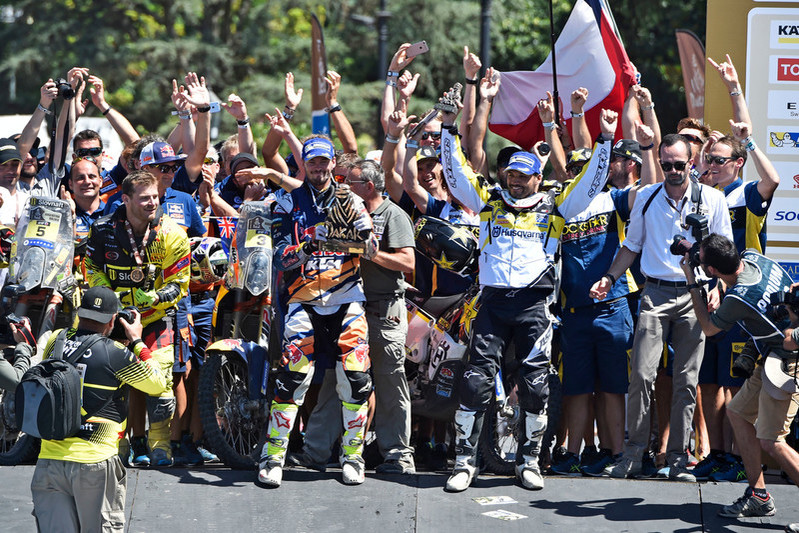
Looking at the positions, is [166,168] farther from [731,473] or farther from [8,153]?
[731,473]

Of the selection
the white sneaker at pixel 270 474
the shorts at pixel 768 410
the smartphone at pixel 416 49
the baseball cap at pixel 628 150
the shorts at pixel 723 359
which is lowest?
the white sneaker at pixel 270 474

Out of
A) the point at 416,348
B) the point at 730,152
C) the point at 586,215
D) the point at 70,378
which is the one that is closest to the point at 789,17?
the point at 730,152

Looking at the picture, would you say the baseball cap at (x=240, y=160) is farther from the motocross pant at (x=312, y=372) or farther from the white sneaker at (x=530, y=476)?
the white sneaker at (x=530, y=476)

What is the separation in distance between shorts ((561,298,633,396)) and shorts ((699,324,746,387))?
1.88ft

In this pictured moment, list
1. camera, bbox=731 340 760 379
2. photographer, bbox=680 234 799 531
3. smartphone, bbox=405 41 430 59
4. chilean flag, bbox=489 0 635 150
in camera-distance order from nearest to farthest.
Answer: photographer, bbox=680 234 799 531
camera, bbox=731 340 760 379
smartphone, bbox=405 41 430 59
chilean flag, bbox=489 0 635 150

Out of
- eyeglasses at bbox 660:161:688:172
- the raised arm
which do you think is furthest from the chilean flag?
eyeglasses at bbox 660:161:688:172

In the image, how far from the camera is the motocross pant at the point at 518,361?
7.65 metres

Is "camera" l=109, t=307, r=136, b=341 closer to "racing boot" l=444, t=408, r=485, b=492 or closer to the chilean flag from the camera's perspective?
"racing boot" l=444, t=408, r=485, b=492

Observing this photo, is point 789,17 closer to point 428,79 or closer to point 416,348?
point 416,348

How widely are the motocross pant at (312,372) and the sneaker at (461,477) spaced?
0.64 meters

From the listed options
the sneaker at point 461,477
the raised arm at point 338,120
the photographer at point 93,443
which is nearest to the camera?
the photographer at point 93,443

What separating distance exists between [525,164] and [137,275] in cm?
263

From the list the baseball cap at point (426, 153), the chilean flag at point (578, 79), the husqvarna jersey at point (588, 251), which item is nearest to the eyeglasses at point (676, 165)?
the husqvarna jersey at point (588, 251)

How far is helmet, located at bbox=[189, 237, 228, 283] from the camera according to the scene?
8.27 meters
